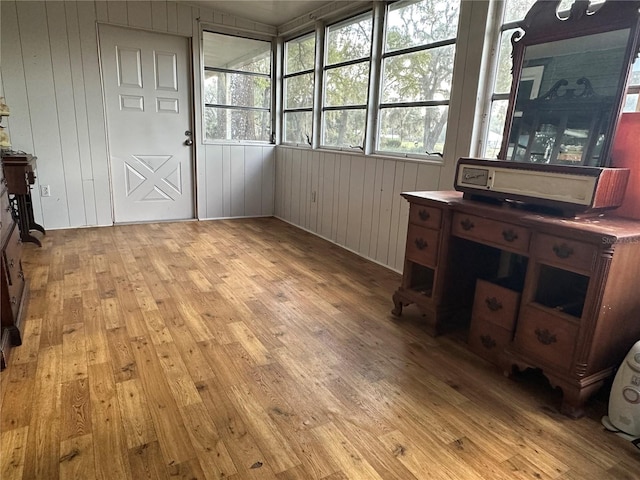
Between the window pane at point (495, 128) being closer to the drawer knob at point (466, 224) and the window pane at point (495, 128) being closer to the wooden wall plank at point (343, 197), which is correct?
the drawer knob at point (466, 224)

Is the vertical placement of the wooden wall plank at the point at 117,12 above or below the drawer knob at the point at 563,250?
above

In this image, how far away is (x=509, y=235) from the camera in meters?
1.85

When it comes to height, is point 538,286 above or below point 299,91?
below

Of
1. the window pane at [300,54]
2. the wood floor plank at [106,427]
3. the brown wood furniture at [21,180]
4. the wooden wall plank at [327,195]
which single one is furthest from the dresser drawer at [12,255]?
the window pane at [300,54]

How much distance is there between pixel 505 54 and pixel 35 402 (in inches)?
114

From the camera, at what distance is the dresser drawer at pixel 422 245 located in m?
2.25

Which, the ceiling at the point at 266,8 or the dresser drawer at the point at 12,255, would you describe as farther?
the ceiling at the point at 266,8

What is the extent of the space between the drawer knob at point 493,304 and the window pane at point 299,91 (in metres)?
3.08

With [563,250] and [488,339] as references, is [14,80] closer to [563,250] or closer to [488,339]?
[488,339]

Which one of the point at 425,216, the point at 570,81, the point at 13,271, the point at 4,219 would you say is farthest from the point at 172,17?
the point at 570,81

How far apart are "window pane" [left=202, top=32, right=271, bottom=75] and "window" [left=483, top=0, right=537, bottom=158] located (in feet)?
10.1

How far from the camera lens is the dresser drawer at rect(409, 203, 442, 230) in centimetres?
220

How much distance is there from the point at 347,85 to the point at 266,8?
1.24 meters

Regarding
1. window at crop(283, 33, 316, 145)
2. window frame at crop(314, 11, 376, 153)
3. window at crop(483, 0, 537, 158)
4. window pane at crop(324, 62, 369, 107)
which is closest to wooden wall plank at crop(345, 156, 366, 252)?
window frame at crop(314, 11, 376, 153)
